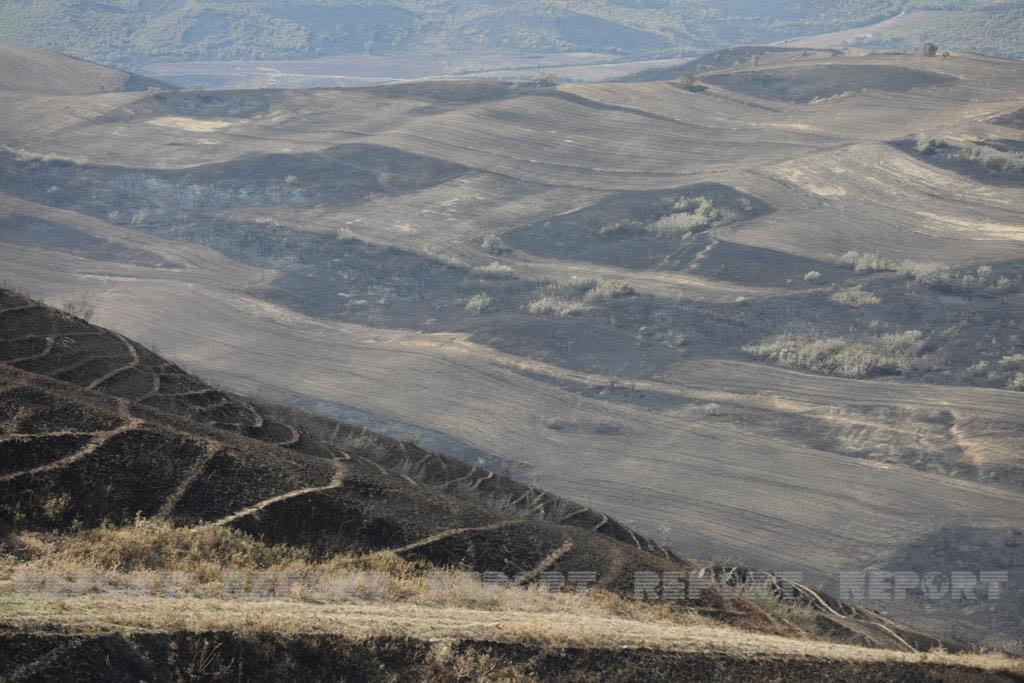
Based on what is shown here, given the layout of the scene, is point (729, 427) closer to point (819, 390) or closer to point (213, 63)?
point (819, 390)

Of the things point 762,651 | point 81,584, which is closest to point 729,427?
point 762,651

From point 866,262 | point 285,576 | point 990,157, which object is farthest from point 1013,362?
point 285,576

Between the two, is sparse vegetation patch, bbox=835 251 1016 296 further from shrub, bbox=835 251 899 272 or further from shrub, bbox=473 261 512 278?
shrub, bbox=473 261 512 278

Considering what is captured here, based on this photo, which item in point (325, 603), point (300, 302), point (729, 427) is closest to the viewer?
point (325, 603)

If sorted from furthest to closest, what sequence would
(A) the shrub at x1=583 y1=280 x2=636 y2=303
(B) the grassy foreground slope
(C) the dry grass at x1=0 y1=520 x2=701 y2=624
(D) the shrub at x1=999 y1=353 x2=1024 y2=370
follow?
1. (A) the shrub at x1=583 y1=280 x2=636 y2=303
2. (D) the shrub at x1=999 y1=353 x2=1024 y2=370
3. (C) the dry grass at x1=0 y1=520 x2=701 y2=624
4. (B) the grassy foreground slope

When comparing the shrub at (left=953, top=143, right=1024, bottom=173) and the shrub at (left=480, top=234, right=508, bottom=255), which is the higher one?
the shrub at (left=953, top=143, right=1024, bottom=173)

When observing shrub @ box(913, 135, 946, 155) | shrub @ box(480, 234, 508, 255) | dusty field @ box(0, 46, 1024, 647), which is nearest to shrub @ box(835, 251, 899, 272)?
dusty field @ box(0, 46, 1024, 647)

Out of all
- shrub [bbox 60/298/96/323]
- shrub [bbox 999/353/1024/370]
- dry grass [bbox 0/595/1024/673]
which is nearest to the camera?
dry grass [bbox 0/595/1024/673]
